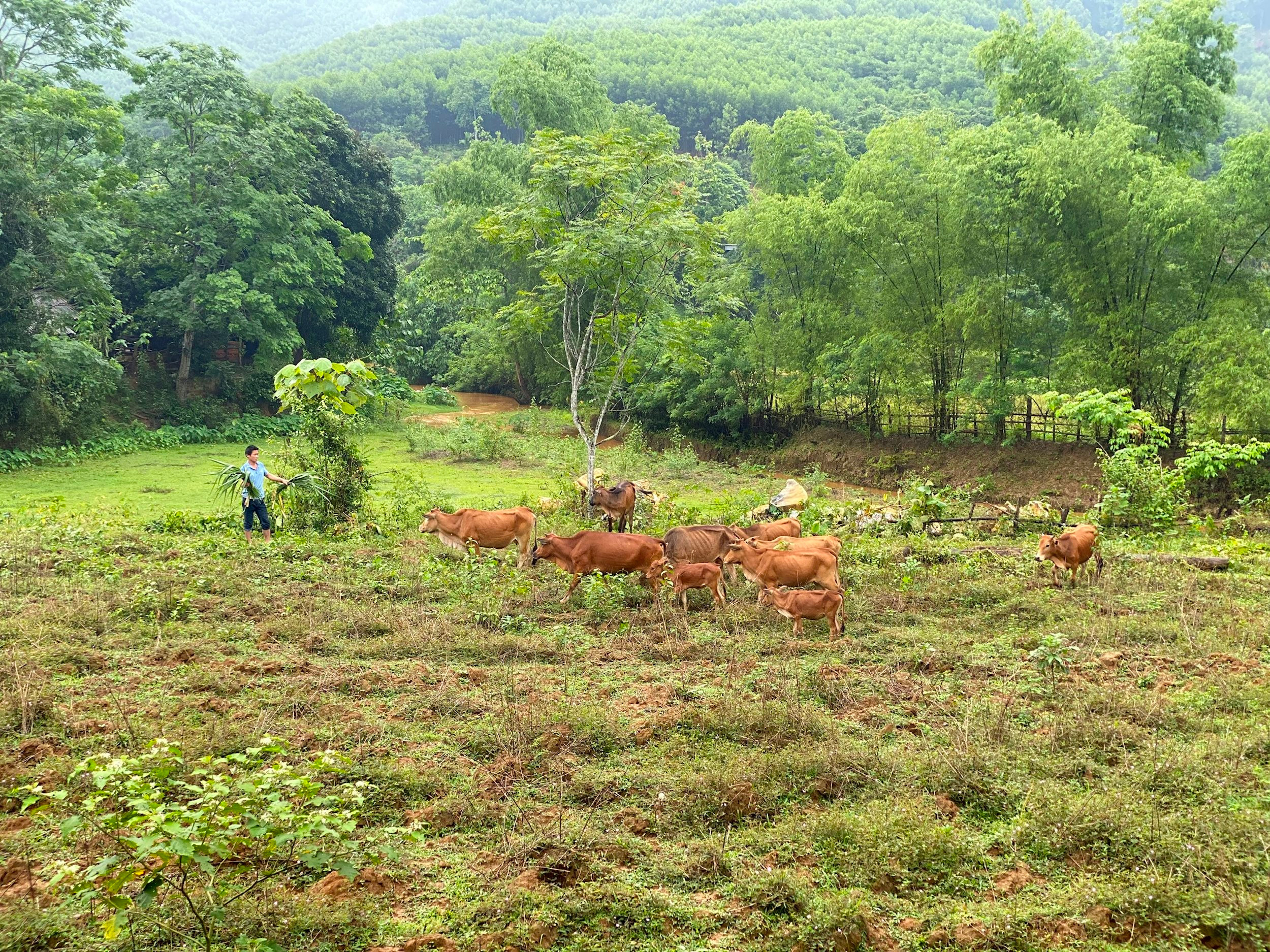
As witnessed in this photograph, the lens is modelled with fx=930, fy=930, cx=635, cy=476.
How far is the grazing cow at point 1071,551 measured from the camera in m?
10.1

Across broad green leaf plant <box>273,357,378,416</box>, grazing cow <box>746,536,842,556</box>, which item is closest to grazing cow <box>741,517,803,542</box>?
grazing cow <box>746,536,842,556</box>

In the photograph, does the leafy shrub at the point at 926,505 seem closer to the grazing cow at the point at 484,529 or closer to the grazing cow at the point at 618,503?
the grazing cow at the point at 618,503

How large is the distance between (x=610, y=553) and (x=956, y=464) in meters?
14.7

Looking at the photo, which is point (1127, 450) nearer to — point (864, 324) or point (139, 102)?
point (864, 324)

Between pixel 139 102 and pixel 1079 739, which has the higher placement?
pixel 139 102

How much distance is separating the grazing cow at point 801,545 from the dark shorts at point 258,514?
623 centimetres

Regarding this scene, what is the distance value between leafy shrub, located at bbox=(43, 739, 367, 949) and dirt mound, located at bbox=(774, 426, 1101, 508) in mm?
15721

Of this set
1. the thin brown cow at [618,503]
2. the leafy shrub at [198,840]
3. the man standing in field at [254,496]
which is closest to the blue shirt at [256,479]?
the man standing in field at [254,496]

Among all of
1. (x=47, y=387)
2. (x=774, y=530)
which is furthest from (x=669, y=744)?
(x=47, y=387)

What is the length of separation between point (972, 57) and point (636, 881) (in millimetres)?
21973

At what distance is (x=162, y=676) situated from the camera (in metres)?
6.98

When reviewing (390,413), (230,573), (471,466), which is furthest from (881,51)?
(230,573)

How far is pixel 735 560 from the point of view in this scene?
32.4 feet

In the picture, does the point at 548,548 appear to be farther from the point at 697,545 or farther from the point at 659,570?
the point at 697,545
